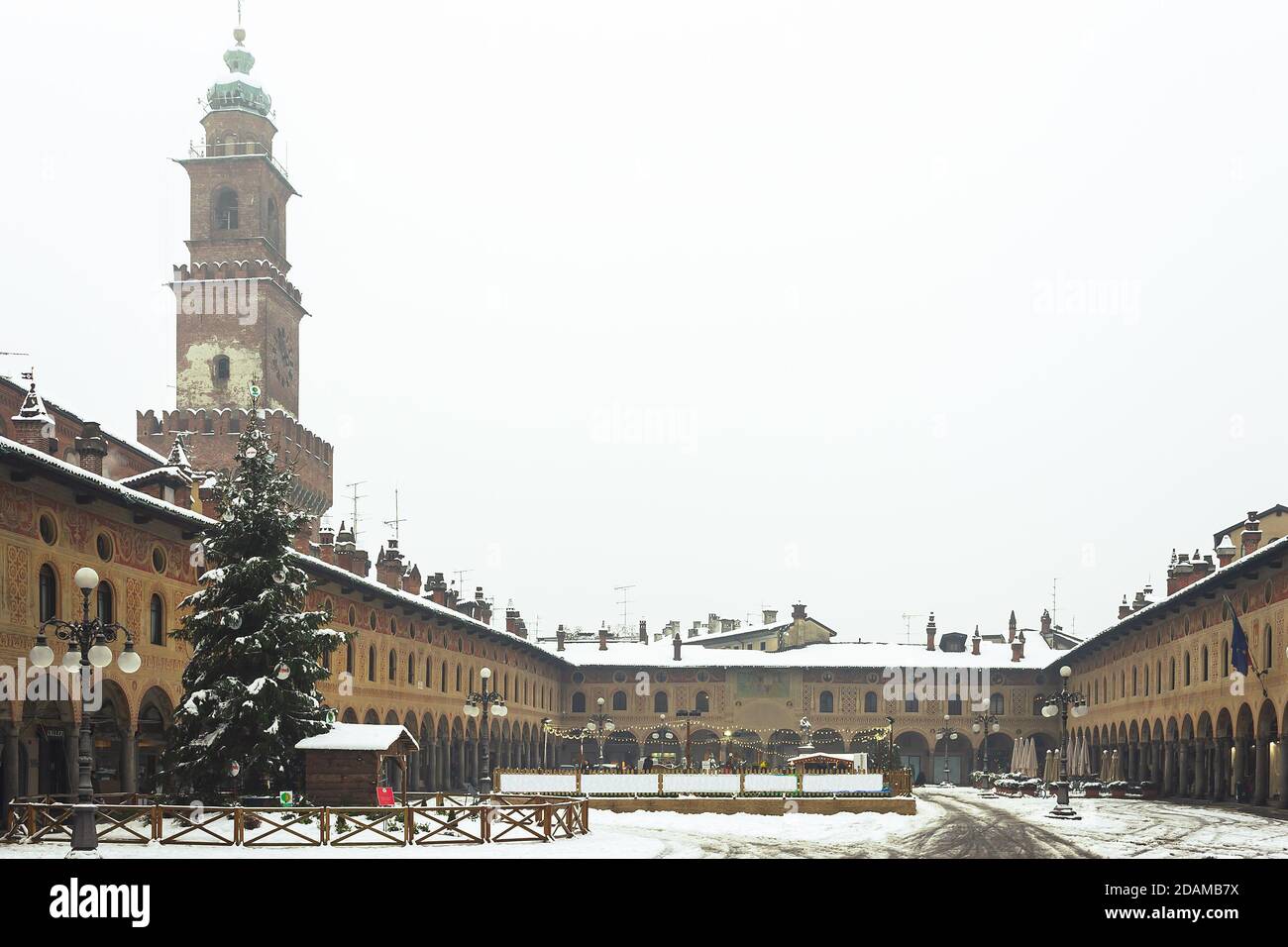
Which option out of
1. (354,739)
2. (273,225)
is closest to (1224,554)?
(354,739)

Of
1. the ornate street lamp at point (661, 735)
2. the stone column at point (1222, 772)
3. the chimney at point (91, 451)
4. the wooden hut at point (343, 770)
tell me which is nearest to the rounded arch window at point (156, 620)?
the chimney at point (91, 451)

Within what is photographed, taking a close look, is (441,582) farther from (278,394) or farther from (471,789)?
(278,394)

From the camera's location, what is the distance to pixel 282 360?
238 ft

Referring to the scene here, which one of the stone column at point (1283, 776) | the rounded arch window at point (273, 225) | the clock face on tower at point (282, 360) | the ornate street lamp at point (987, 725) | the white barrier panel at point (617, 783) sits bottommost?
the ornate street lamp at point (987, 725)

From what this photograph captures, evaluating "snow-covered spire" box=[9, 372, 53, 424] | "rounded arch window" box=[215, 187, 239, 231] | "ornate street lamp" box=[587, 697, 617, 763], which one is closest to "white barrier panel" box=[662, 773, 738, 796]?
"snow-covered spire" box=[9, 372, 53, 424]

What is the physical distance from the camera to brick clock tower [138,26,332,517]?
69.9 m

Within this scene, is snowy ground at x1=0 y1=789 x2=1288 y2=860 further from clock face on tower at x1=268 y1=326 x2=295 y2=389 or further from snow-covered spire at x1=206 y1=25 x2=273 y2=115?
snow-covered spire at x1=206 y1=25 x2=273 y2=115

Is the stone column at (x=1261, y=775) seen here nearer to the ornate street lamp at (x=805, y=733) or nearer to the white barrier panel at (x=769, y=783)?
the white barrier panel at (x=769, y=783)

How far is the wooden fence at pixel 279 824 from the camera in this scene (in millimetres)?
23812

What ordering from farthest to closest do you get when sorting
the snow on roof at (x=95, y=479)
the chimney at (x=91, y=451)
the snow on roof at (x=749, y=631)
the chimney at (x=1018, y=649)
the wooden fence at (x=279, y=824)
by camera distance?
the snow on roof at (x=749, y=631) → the chimney at (x=1018, y=649) → the chimney at (x=91, y=451) → the snow on roof at (x=95, y=479) → the wooden fence at (x=279, y=824)

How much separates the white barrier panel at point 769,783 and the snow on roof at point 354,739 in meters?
17.7

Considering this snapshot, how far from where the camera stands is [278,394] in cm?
7125
